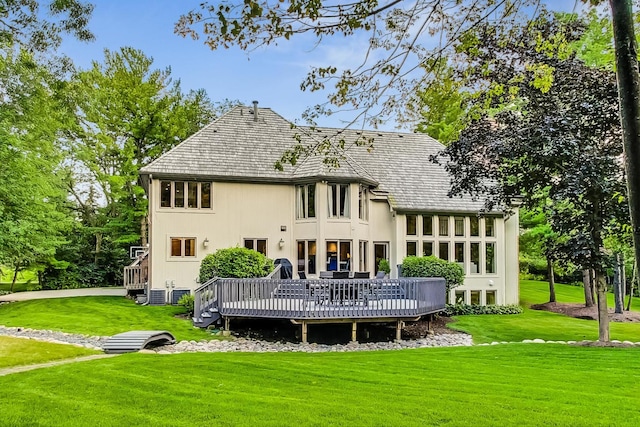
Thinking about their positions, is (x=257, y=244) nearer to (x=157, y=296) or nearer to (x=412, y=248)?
(x=157, y=296)

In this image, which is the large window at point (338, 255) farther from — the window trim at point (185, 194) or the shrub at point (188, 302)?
the shrub at point (188, 302)

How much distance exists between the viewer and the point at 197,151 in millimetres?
20219

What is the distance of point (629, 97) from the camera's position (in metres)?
3.15

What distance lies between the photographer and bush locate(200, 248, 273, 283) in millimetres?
15977

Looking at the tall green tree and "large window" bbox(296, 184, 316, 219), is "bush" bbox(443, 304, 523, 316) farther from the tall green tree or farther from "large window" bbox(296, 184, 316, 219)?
the tall green tree

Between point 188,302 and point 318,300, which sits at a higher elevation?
point 318,300

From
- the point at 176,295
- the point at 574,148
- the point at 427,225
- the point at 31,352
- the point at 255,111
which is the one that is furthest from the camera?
the point at 255,111

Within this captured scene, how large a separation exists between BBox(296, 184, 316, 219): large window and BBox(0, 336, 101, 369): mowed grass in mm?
10564

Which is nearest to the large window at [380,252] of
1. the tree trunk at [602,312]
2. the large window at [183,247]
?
the large window at [183,247]

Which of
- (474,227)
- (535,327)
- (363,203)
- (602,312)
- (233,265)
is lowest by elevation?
(535,327)

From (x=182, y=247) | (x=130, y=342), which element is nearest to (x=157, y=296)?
(x=182, y=247)

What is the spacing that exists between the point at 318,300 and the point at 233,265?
12.2ft

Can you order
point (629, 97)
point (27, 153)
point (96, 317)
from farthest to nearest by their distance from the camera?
point (27, 153) → point (96, 317) → point (629, 97)

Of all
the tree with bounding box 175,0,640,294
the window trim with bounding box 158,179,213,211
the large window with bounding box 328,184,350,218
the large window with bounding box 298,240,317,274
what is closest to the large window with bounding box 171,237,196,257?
the window trim with bounding box 158,179,213,211
